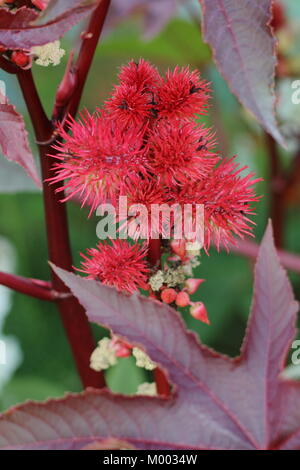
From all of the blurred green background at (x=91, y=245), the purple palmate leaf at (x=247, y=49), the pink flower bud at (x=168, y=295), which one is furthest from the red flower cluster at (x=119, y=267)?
the blurred green background at (x=91, y=245)

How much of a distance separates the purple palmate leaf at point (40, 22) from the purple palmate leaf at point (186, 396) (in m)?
0.13

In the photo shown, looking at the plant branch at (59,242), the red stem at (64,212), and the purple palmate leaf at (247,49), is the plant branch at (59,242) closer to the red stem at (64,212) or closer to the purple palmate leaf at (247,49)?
the red stem at (64,212)

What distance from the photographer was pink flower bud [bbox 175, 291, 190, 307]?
0.39 metres

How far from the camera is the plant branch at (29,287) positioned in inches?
16.9

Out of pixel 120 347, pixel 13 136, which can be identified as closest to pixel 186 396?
pixel 120 347

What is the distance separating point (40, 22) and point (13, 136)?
69 mm

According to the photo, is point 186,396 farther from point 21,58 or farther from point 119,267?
point 21,58

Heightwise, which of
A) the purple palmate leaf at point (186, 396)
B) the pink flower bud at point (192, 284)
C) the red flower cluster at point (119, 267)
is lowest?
the purple palmate leaf at point (186, 396)

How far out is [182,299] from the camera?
1.29 feet

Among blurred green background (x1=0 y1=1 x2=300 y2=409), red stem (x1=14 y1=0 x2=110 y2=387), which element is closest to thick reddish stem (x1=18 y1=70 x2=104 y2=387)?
red stem (x1=14 y1=0 x2=110 y2=387)

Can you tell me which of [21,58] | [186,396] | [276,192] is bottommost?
[186,396]

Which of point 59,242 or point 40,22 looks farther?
point 59,242

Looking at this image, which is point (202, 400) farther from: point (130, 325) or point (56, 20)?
point (56, 20)

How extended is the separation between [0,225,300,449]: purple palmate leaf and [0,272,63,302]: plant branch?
97 millimetres
